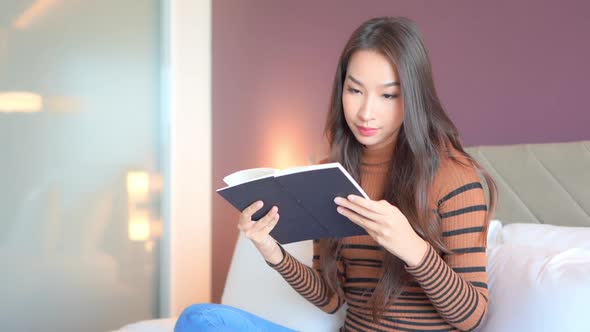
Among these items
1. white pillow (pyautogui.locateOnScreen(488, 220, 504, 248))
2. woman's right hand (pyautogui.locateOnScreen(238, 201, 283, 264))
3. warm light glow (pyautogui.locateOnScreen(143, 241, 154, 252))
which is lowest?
warm light glow (pyautogui.locateOnScreen(143, 241, 154, 252))

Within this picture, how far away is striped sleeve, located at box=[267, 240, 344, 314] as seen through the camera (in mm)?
1371

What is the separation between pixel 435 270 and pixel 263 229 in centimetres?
36

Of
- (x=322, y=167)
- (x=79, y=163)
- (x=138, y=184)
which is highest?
(x=322, y=167)

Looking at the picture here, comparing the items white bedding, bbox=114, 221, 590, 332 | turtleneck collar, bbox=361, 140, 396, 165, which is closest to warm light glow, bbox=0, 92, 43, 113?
white bedding, bbox=114, 221, 590, 332

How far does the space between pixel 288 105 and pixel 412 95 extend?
171cm

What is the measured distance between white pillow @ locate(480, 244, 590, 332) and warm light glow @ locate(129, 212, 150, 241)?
2072 millimetres

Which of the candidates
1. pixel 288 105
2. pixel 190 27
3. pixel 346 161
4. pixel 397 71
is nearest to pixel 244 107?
pixel 288 105

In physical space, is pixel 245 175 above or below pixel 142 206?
above

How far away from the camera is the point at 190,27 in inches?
127

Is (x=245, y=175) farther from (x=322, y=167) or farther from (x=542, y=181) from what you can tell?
(x=542, y=181)

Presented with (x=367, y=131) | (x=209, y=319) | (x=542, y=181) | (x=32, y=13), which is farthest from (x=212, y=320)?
(x=32, y=13)

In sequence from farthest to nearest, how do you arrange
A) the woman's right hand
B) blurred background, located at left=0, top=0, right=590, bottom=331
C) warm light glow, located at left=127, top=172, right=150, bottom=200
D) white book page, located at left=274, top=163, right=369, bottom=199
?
warm light glow, located at left=127, top=172, right=150, bottom=200
blurred background, located at left=0, top=0, right=590, bottom=331
the woman's right hand
white book page, located at left=274, top=163, right=369, bottom=199

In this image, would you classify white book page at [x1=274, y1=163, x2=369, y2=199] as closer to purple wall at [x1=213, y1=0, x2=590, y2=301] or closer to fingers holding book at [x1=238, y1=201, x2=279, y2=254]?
fingers holding book at [x1=238, y1=201, x2=279, y2=254]

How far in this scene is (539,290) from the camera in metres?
1.19
